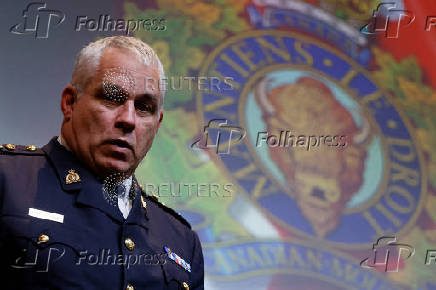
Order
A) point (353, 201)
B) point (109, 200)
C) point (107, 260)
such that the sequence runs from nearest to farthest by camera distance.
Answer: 1. point (107, 260)
2. point (109, 200)
3. point (353, 201)

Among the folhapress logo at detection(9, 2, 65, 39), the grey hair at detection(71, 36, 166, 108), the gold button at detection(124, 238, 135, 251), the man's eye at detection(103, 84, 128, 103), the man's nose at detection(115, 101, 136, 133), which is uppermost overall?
the folhapress logo at detection(9, 2, 65, 39)

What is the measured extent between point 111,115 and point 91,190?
0.69 ft

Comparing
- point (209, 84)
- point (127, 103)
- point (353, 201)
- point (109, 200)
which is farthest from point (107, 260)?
point (353, 201)

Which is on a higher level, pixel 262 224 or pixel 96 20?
pixel 96 20

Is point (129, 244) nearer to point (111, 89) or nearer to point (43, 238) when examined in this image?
point (43, 238)

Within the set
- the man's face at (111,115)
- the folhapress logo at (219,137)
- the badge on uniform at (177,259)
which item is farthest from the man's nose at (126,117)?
the folhapress logo at (219,137)

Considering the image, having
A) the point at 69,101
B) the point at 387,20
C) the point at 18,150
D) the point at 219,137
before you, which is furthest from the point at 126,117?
the point at 387,20

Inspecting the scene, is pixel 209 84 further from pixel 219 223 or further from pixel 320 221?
pixel 320 221

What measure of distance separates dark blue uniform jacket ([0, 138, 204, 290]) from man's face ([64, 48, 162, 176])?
0.24ft

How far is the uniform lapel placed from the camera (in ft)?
5.09

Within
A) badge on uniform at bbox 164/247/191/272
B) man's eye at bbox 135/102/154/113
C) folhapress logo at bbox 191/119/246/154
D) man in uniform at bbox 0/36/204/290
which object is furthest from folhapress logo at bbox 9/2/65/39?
badge on uniform at bbox 164/247/191/272

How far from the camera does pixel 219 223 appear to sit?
2.83 metres

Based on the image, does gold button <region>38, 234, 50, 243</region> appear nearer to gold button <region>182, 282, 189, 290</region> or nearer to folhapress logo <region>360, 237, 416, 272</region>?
gold button <region>182, 282, 189, 290</region>

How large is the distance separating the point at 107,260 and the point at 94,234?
0.08 meters
